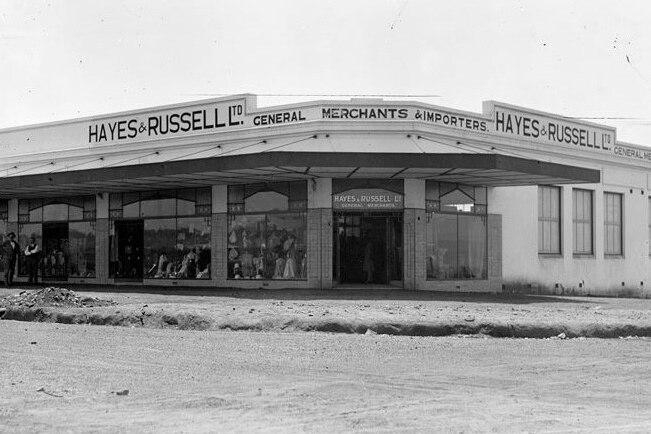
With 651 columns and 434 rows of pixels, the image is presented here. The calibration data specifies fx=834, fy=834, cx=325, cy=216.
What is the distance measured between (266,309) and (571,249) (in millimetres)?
18210

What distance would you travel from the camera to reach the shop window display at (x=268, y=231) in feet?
87.6

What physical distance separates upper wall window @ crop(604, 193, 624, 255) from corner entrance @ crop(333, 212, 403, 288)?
11.9 meters

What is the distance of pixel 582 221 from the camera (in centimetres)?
3328

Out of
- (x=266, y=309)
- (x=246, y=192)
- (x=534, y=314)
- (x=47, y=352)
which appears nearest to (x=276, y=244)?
(x=246, y=192)

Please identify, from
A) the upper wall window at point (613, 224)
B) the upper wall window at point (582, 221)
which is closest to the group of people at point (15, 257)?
the upper wall window at point (582, 221)

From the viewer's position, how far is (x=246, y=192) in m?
27.8

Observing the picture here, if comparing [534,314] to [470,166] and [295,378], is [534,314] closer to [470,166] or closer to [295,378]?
[470,166]

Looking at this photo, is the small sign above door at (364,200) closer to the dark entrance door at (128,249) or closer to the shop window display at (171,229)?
the shop window display at (171,229)

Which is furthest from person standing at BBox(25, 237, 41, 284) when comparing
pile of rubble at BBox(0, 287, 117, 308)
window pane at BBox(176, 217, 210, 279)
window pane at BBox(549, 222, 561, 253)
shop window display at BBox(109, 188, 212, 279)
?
window pane at BBox(549, 222, 561, 253)

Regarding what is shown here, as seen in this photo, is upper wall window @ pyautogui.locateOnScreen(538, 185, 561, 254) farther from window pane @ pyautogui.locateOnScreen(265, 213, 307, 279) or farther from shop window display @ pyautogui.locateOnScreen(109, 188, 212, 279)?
shop window display @ pyautogui.locateOnScreen(109, 188, 212, 279)

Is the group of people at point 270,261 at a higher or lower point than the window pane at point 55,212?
lower

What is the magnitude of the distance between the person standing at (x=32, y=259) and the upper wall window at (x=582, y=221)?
20567 mm

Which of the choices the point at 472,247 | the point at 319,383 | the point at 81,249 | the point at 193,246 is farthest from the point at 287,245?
the point at 319,383

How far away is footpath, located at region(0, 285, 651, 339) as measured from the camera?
1581 centimetres
